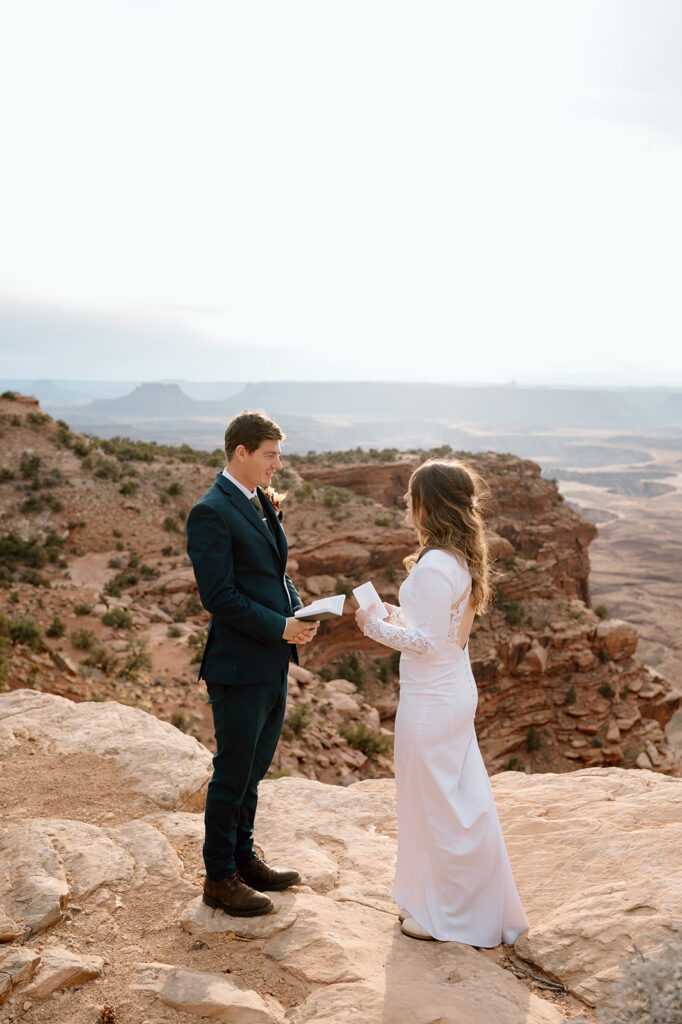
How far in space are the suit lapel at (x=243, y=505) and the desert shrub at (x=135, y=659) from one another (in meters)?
8.25

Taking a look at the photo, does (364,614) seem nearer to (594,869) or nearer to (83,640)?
(594,869)

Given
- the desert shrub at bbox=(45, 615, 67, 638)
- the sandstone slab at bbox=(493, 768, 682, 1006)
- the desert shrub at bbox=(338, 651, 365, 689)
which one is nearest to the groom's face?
the sandstone slab at bbox=(493, 768, 682, 1006)

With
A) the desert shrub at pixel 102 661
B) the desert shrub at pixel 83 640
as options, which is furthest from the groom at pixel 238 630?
the desert shrub at pixel 83 640

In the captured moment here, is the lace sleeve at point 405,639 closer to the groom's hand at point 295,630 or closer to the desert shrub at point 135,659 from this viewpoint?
the groom's hand at point 295,630

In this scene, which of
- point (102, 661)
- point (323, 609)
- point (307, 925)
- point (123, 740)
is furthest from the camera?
point (102, 661)

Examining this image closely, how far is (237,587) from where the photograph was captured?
3.30 metres

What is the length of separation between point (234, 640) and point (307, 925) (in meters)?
1.48

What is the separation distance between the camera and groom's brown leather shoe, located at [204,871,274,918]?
3.27m

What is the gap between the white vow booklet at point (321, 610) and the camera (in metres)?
3.05

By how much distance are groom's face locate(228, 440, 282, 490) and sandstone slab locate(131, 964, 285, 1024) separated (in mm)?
2246

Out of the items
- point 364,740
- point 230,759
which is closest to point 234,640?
point 230,759

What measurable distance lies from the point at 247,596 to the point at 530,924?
2.26 m

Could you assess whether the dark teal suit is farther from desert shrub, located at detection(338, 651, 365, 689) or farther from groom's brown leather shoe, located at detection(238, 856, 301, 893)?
desert shrub, located at detection(338, 651, 365, 689)

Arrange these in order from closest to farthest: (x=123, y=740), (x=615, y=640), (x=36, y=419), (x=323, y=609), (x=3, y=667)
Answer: (x=323, y=609) < (x=123, y=740) < (x=3, y=667) < (x=615, y=640) < (x=36, y=419)
